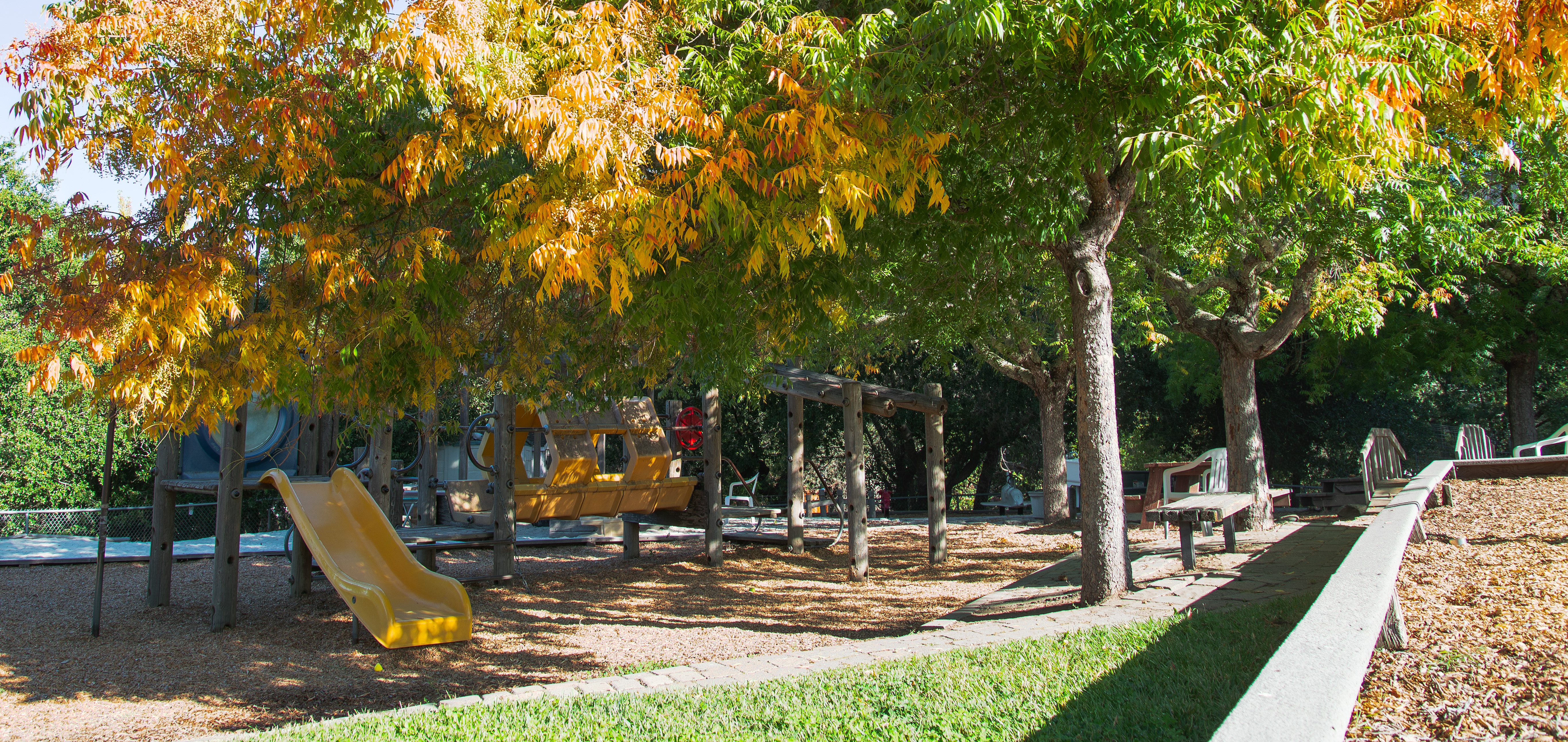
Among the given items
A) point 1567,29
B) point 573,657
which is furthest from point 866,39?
point 573,657

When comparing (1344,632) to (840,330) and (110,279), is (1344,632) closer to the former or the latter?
(110,279)

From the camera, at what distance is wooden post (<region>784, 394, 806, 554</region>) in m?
12.7

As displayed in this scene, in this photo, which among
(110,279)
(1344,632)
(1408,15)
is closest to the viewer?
(1344,632)

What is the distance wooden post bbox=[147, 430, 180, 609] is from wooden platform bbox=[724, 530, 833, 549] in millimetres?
6559

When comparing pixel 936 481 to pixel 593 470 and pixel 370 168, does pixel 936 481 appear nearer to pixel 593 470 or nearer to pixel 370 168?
pixel 593 470

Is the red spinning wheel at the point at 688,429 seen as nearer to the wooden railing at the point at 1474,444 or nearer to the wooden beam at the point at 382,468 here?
the wooden beam at the point at 382,468

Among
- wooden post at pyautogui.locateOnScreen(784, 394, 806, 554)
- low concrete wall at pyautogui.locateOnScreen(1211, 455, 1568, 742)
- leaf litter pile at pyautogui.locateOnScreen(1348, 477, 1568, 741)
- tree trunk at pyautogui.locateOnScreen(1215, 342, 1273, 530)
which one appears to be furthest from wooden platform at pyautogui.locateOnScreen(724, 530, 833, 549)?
low concrete wall at pyautogui.locateOnScreen(1211, 455, 1568, 742)

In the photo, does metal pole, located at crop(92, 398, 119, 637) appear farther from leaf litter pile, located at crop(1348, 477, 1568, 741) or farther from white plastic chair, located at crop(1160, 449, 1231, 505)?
white plastic chair, located at crop(1160, 449, 1231, 505)

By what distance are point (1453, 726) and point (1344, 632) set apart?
1138mm

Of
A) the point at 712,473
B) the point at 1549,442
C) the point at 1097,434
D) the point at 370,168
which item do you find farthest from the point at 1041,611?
the point at 1549,442

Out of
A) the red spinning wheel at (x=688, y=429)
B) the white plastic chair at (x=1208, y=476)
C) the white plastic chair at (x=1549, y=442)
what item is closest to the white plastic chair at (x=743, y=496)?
the red spinning wheel at (x=688, y=429)

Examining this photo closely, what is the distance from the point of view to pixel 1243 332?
11805 millimetres

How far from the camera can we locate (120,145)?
17.1 feet

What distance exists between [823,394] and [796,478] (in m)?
2.01
